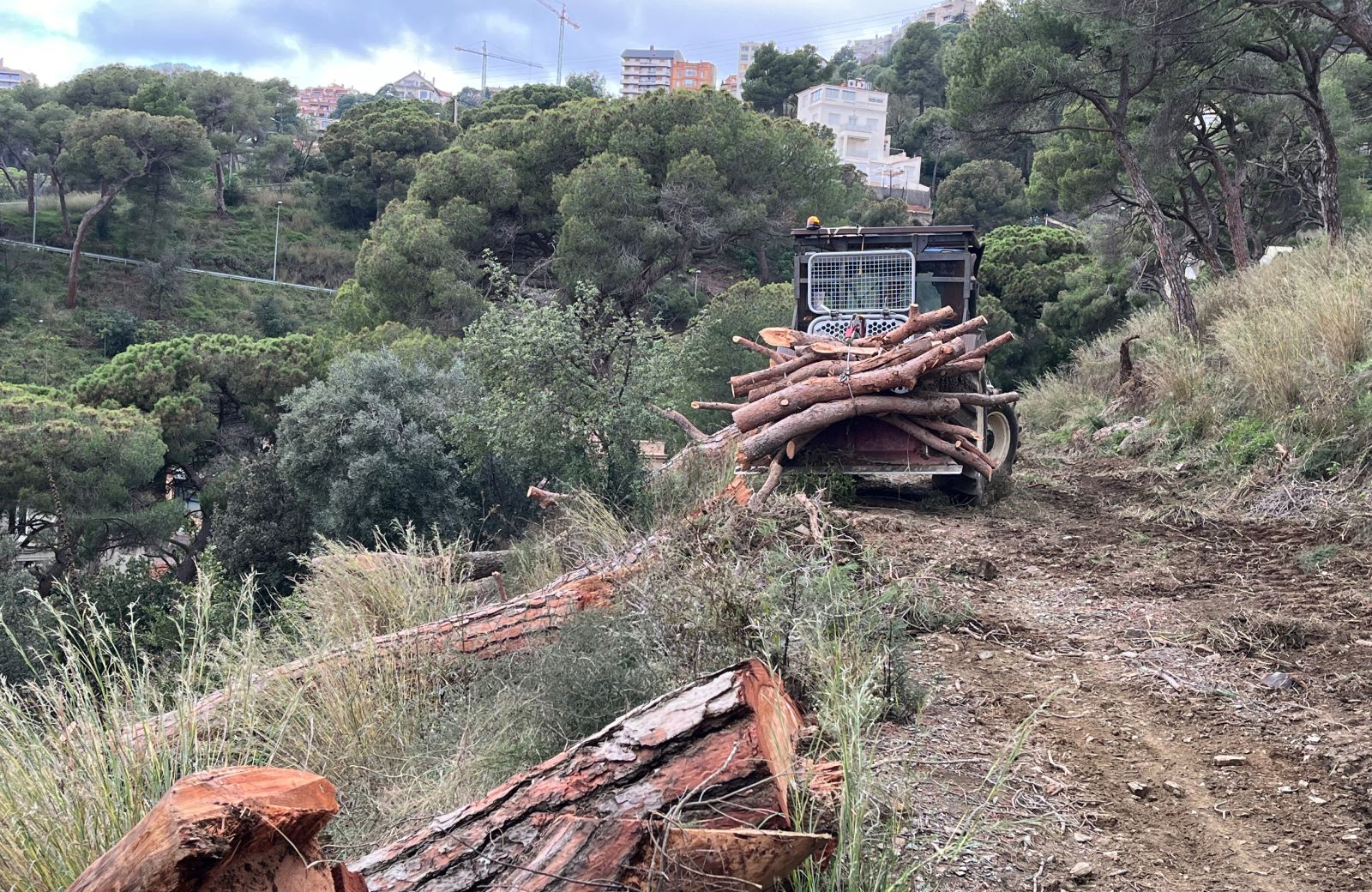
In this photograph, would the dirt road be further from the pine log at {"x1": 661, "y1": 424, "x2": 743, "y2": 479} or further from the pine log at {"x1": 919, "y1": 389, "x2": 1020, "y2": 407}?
the pine log at {"x1": 661, "y1": 424, "x2": 743, "y2": 479}

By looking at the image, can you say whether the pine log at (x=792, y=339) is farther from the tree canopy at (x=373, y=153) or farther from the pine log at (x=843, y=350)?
the tree canopy at (x=373, y=153)

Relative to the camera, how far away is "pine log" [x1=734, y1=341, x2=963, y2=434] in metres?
7.96

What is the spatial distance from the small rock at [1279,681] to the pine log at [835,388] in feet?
12.9

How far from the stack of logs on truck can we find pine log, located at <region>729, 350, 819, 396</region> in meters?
0.08

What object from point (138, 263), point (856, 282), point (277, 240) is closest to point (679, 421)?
point (856, 282)

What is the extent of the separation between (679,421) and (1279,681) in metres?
6.19

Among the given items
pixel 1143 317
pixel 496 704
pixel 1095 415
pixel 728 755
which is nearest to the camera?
pixel 728 755

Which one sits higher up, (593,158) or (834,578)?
(593,158)

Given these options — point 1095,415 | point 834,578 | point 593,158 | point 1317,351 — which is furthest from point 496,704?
point 593,158

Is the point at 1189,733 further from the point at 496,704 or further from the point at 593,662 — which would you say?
the point at 496,704

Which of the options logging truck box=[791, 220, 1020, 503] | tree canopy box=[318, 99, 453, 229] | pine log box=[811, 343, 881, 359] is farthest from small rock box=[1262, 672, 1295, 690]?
tree canopy box=[318, 99, 453, 229]

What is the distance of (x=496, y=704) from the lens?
14.2 feet

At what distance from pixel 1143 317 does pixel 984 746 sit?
Result: 46.6 ft

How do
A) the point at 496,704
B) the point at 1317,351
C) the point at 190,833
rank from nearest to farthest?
the point at 190,833
the point at 496,704
the point at 1317,351
